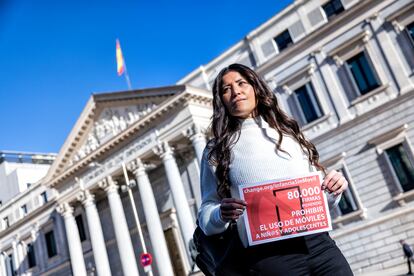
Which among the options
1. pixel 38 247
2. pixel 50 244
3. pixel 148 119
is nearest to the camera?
pixel 148 119

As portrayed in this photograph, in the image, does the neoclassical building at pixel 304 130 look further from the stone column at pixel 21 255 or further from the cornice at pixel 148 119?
the stone column at pixel 21 255

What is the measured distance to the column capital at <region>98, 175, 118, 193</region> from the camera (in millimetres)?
30000

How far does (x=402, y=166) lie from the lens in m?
21.1

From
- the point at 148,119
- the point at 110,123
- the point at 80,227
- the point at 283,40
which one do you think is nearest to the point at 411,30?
the point at 283,40

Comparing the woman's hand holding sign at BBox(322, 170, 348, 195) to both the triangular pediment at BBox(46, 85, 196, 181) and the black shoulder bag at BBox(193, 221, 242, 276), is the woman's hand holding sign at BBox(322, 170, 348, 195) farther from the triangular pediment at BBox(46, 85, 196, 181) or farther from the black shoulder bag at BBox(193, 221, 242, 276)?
the triangular pediment at BBox(46, 85, 196, 181)

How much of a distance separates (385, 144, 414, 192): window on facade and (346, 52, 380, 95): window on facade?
3.47m

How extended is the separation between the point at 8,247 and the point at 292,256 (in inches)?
1828

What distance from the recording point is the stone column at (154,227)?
2572cm

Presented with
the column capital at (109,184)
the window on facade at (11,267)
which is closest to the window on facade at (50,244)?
the window on facade at (11,267)

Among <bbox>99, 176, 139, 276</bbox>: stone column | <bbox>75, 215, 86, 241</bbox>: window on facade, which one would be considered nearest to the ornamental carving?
<bbox>99, 176, 139, 276</bbox>: stone column

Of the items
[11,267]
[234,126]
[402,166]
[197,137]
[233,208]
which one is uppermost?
[197,137]

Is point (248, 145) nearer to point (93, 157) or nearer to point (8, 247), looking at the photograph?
point (93, 157)

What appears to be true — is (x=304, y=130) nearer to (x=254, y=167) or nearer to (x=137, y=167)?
(x=137, y=167)

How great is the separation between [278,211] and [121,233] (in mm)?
27480
